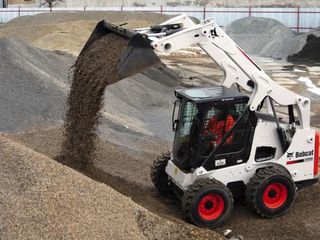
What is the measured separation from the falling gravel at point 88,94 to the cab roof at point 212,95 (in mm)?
1117

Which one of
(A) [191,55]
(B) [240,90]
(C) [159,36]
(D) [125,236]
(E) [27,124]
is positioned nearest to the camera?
(D) [125,236]

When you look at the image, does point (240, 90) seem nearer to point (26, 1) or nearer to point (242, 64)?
point (242, 64)

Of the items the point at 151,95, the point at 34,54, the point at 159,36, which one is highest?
the point at 159,36

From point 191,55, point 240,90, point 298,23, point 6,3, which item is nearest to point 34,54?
point 240,90

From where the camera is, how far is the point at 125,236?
5883 millimetres

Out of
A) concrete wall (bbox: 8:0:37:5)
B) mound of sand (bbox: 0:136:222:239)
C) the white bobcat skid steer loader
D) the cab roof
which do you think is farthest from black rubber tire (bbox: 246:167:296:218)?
concrete wall (bbox: 8:0:37:5)

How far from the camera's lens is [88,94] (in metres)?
8.00

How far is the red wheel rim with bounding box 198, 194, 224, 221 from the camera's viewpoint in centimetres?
729

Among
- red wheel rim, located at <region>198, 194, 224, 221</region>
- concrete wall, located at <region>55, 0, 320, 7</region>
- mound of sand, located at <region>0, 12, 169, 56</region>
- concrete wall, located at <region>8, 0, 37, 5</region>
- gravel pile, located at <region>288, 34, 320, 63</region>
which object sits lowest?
red wheel rim, located at <region>198, 194, 224, 221</region>

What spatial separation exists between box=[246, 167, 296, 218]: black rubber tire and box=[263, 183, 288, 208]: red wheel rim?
0.09ft

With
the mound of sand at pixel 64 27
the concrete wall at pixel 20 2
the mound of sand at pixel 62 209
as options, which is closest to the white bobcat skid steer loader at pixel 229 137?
the mound of sand at pixel 62 209

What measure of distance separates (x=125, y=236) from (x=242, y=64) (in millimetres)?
3057

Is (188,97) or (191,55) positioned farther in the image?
(191,55)

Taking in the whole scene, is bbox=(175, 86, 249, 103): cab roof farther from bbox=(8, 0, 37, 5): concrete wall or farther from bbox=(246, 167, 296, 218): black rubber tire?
bbox=(8, 0, 37, 5): concrete wall
